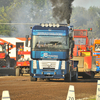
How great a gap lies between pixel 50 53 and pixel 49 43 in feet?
1.88

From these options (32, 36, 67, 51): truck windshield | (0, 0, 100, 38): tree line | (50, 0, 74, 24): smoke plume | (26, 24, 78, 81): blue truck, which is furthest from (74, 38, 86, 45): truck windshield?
(0, 0, 100, 38): tree line

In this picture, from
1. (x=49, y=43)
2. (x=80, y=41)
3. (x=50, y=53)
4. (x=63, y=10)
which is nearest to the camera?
(x=50, y=53)

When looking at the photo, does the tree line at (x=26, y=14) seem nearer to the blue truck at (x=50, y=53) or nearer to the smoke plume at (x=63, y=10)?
the smoke plume at (x=63, y=10)

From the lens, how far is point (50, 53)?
57.0 feet

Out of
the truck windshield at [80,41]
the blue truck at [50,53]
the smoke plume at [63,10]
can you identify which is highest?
the smoke plume at [63,10]

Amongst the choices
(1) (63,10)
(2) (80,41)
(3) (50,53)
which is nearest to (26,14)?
(1) (63,10)

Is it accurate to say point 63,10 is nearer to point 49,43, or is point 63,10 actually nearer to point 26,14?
point 49,43

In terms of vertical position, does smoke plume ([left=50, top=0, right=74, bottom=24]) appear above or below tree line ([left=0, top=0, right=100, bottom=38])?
below

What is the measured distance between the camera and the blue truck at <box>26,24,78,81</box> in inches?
683

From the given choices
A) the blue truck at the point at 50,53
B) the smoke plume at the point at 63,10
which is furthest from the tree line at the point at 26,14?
the blue truck at the point at 50,53

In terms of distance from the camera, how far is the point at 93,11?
369ft

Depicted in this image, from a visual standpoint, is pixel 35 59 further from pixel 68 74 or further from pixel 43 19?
pixel 43 19

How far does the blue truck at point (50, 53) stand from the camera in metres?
17.3

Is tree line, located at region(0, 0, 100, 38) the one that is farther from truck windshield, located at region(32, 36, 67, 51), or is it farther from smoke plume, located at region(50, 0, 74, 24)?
truck windshield, located at region(32, 36, 67, 51)
